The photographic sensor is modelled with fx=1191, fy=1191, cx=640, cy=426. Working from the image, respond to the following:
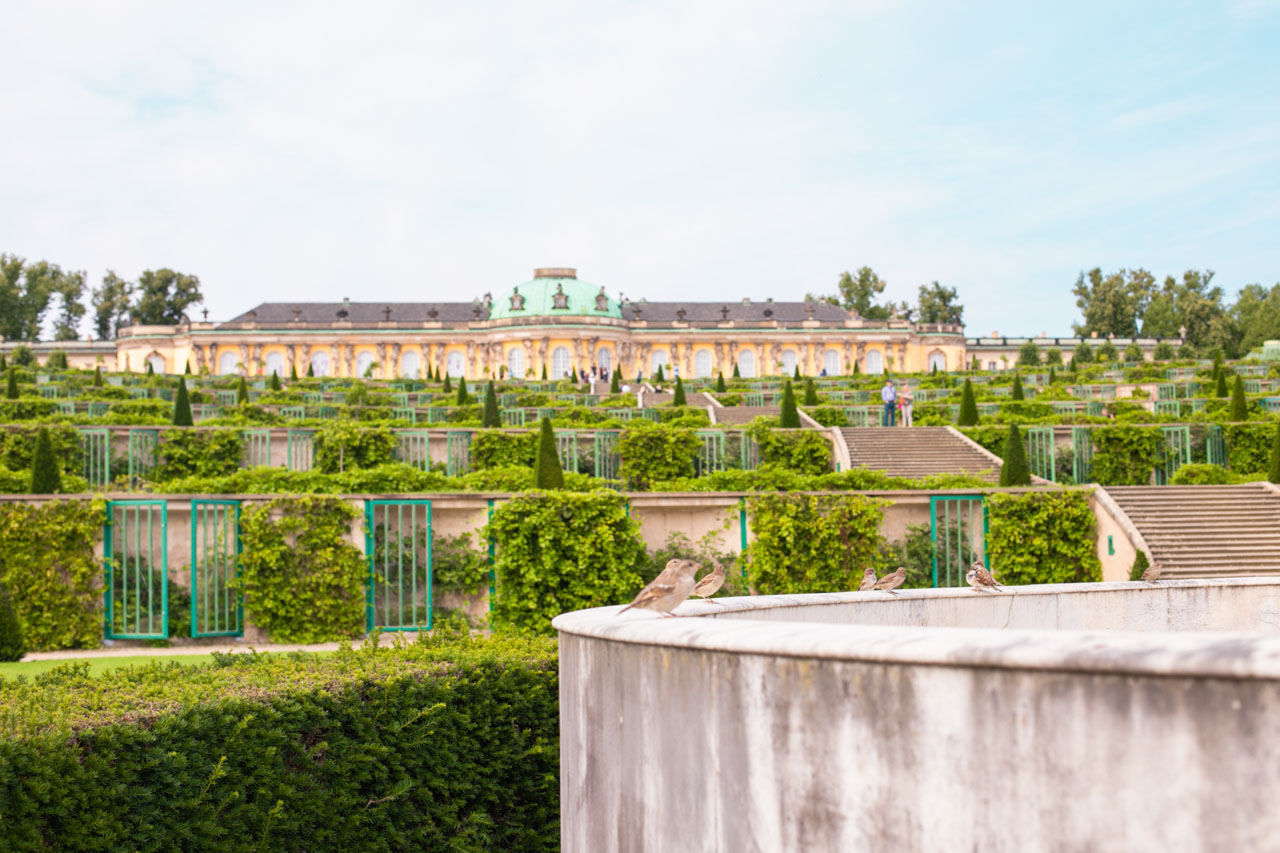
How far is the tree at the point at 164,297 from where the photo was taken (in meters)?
Result: 81.2

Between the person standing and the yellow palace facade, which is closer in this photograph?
the person standing

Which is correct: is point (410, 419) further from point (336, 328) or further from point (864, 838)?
point (336, 328)

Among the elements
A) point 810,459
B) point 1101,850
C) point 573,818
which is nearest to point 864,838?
point 1101,850

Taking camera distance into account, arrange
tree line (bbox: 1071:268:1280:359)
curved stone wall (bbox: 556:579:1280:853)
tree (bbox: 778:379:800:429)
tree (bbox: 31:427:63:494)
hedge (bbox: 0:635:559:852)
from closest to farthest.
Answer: curved stone wall (bbox: 556:579:1280:853)
hedge (bbox: 0:635:559:852)
tree (bbox: 31:427:63:494)
tree (bbox: 778:379:800:429)
tree line (bbox: 1071:268:1280:359)

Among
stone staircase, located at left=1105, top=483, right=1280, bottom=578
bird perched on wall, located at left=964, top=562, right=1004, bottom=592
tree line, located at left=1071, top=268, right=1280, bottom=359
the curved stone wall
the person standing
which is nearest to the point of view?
the curved stone wall

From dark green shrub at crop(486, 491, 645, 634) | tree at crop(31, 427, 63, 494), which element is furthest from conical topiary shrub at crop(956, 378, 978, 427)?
tree at crop(31, 427, 63, 494)

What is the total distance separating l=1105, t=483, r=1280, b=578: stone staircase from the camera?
14508 mm

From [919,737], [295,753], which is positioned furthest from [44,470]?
[919,737]

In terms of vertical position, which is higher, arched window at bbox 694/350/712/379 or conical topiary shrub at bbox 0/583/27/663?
arched window at bbox 694/350/712/379

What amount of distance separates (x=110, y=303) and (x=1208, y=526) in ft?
269

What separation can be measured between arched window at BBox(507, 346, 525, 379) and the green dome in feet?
7.12

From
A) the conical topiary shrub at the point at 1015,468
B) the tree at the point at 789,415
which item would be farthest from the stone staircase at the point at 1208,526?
the tree at the point at 789,415

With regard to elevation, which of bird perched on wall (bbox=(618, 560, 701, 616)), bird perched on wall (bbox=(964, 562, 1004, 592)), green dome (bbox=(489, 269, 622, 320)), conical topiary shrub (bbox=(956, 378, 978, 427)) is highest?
green dome (bbox=(489, 269, 622, 320))

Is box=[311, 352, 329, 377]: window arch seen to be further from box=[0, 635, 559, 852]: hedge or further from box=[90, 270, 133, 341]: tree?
box=[0, 635, 559, 852]: hedge
